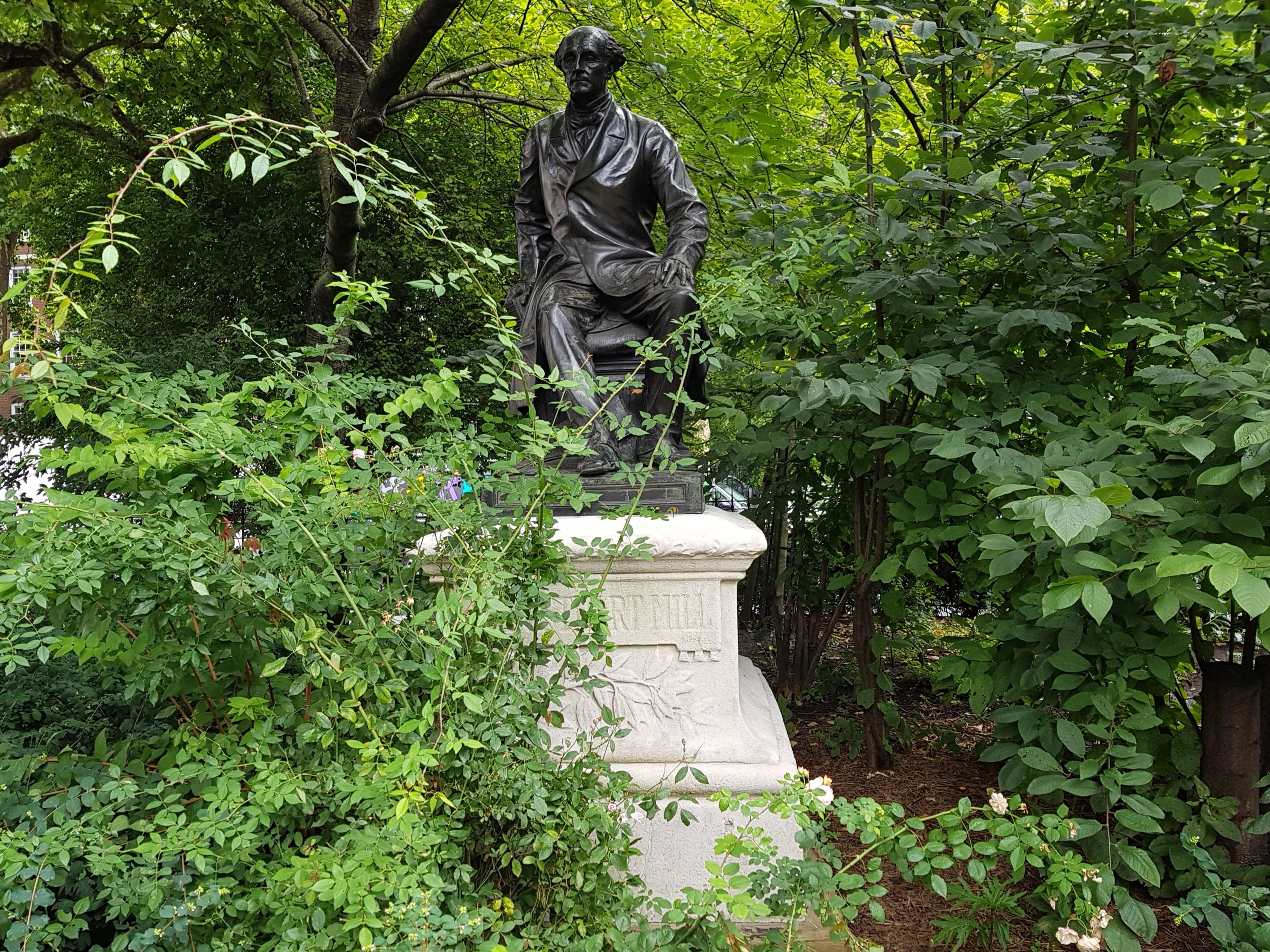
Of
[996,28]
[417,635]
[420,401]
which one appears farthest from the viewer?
[996,28]

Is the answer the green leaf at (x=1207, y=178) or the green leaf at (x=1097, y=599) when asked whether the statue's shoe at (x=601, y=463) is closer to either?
the green leaf at (x=1097, y=599)

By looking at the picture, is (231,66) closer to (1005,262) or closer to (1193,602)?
(1005,262)

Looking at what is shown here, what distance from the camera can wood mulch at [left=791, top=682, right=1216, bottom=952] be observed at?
254cm

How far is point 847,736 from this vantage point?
3990mm

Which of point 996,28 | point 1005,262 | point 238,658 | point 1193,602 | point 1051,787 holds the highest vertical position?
point 996,28

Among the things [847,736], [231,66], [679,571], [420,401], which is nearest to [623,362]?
[679,571]

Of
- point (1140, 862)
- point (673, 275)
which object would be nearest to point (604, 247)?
point (673, 275)

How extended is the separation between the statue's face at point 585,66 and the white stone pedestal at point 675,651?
1.88 meters

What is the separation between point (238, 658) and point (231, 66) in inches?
255

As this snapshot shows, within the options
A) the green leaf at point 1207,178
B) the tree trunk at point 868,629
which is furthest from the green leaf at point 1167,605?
the tree trunk at point 868,629

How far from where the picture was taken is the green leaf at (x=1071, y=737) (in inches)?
92.2

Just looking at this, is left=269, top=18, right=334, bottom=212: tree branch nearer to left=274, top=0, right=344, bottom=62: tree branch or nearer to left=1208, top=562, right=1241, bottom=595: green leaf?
left=274, top=0, right=344, bottom=62: tree branch

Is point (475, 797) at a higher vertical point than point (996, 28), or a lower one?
lower

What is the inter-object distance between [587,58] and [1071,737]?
3048 mm
